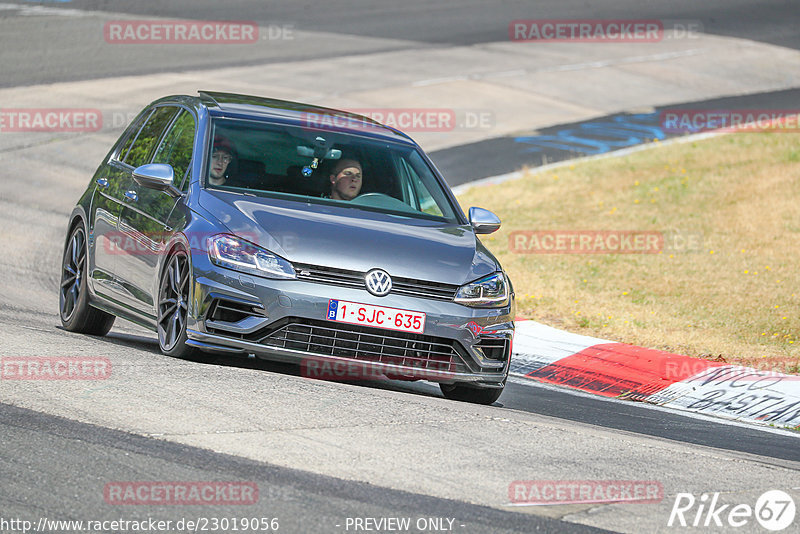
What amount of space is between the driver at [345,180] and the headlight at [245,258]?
114cm

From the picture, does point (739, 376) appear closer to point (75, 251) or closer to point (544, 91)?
point (75, 251)

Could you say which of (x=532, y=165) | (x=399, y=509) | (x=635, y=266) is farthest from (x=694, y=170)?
(x=399, y=509)

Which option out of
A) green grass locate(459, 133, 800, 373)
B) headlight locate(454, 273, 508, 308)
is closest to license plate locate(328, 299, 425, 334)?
headlight locate(454, 273, 508, 308)

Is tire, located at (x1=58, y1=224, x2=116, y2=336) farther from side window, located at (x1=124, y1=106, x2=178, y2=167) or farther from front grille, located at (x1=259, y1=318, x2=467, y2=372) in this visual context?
front grille, located at (x1=259, y1=318, x2=467, y2=372)

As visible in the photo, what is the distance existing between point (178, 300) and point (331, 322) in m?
0.99

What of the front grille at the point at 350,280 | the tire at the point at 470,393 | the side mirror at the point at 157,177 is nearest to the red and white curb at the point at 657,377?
the tire at the point at 470,393

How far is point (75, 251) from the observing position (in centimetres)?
946

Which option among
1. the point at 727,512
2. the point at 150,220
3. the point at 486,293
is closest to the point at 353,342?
the point at 486,293

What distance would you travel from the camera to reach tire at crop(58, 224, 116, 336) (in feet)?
29.9

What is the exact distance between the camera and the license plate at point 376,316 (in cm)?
714

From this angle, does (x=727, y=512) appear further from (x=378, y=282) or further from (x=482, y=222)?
(x=482, y=222)

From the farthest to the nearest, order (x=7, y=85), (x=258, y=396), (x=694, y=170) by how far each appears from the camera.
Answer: (x=7, y=85) < (x=694, y=170) < (x=258, y=396)

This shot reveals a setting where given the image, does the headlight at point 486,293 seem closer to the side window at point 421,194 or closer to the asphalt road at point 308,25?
the side window at point 421,194

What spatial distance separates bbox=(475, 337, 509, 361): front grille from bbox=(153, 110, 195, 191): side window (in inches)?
83.8
